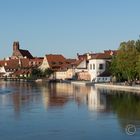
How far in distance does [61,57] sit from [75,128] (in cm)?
9110

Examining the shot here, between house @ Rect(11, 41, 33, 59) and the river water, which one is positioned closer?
the river water

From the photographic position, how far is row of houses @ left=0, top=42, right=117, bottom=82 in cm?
8125

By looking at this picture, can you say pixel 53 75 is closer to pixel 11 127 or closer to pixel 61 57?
pixel 61 57

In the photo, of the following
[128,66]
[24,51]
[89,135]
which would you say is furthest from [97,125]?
[24,51]

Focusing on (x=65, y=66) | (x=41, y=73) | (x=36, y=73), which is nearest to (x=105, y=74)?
(x=65, y=66)

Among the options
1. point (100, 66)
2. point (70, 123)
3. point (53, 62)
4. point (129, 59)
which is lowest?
point (70, 123)

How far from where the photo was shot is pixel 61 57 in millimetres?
114938

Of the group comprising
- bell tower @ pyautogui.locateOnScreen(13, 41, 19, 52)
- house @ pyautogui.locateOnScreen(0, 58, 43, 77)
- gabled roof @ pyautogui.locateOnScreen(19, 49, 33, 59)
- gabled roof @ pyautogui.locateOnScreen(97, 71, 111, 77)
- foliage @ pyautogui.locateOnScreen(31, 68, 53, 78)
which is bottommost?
gabled roof @ pyautogui.locateOnScreen(97, 71, 111, 77)

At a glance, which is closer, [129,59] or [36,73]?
[129,59]

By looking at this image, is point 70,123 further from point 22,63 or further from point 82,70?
point 22,63

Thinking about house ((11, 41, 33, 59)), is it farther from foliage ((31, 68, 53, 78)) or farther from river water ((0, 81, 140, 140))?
river water ((0, 81, 140, 140))

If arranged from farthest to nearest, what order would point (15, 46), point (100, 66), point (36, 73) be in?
point (15, 46), point (36, 73), point (100, 66)

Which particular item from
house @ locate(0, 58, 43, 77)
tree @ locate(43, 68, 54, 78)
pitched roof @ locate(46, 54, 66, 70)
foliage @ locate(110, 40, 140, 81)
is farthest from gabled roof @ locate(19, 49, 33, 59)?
foliage @ locate(110, 40, 140, 81)

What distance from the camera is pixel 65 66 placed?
357 feet
